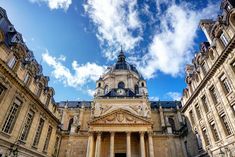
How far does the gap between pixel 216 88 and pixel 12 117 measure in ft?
65.0

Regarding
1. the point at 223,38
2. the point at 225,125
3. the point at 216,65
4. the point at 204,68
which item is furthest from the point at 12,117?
the point at 223,38

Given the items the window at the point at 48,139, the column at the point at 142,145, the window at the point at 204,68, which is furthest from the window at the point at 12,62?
the column at the point at 142,145

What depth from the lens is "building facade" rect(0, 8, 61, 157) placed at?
13.7 meters

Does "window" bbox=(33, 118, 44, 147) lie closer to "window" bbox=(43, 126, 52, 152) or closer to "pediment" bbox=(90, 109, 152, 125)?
"window" bbox=(43, 126, 52, 152)

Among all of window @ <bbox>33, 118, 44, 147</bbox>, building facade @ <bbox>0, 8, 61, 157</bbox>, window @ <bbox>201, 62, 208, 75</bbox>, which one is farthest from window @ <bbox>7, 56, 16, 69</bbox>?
window @ <bbox>201, 62, 208, 75</bbox>

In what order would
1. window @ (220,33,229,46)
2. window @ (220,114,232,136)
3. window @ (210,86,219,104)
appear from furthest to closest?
window @ (210,86,219,104)
window @ (220,33,229,46)
window @ (220,114,232,136)

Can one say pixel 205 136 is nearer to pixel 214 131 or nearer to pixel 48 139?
pixel 214 131

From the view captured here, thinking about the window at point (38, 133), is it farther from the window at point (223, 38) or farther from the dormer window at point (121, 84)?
Answer: the dormer window at point (121, 84)

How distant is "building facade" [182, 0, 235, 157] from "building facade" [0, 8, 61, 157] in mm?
18804

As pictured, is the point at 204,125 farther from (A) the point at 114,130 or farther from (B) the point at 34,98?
(B) the point at 34,98

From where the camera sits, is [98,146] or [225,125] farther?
[98,146]

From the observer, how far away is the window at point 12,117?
14.2 meters

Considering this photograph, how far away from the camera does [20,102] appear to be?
16.0 meters

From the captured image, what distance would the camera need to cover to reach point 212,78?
1608 centimetres
